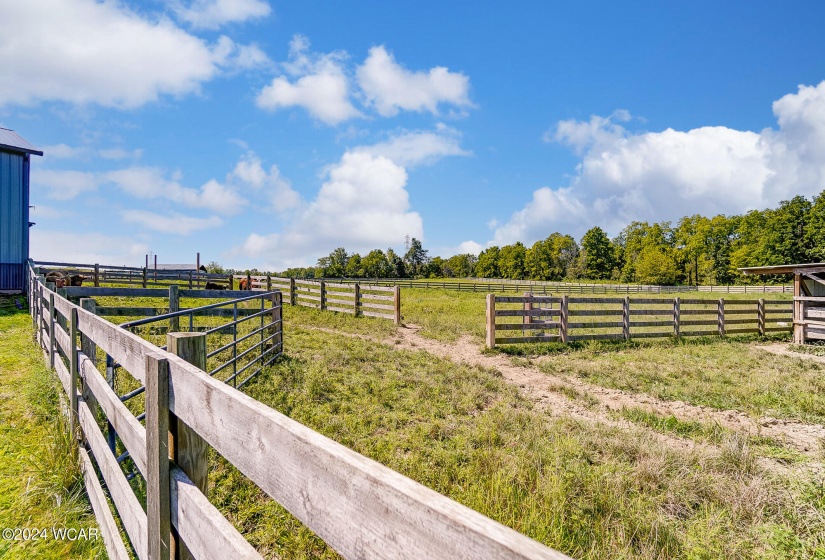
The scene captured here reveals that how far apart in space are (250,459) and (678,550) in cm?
292

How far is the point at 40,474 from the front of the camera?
3.01m

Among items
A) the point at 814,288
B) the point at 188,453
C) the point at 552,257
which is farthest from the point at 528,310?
the point at 552,257

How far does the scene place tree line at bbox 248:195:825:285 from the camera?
5091 cm

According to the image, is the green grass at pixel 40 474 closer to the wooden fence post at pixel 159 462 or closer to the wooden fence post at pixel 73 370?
the wooden fence post at pixel 73 370

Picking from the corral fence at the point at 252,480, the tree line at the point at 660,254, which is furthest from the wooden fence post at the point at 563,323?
the tree line at the point at 660,254

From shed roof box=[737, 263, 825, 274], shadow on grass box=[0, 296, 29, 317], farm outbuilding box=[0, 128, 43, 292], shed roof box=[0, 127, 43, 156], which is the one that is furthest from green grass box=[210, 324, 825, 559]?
shed roof box=[0, 127, 43, 156]

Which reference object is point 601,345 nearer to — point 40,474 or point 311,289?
point 40,474

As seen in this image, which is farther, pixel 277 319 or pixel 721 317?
pixel 721 317

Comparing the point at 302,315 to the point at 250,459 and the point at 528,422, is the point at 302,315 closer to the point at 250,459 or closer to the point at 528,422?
the point at 528,422

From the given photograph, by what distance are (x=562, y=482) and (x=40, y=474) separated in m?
3.99

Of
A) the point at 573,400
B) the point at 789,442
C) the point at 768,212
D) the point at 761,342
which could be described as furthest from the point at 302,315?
the point at 768,212

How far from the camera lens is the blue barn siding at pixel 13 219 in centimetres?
1539

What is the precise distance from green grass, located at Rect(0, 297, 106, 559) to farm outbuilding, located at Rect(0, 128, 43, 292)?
15.0 metres

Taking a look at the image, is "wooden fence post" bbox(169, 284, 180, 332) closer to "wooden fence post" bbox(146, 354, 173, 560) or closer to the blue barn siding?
"wooden fence post" bbox(146, 354, 173, 560)
